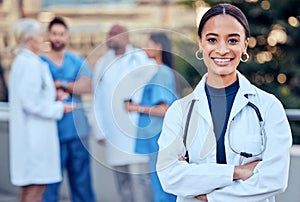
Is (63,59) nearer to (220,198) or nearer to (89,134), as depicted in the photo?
(89,134)

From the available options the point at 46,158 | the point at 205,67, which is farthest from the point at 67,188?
the point at 205,67

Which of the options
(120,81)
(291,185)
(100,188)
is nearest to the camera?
(120,81)

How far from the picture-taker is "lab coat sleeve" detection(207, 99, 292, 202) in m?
2.72

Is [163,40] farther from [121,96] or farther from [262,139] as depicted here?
[262,139]

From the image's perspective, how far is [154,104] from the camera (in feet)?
10.5

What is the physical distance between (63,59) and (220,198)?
304 cm

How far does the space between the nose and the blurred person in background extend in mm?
2651

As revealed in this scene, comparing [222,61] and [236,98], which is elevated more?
[222,61]

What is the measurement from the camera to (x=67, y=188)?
6434 millimetres

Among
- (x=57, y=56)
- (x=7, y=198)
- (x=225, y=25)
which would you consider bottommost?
(x=7, y=198)

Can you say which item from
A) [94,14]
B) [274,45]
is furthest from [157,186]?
[94,14]

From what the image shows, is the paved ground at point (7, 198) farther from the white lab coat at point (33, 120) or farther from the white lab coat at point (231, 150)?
the white lab coat at point (231, 150)

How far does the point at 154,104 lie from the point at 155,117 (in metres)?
0.08

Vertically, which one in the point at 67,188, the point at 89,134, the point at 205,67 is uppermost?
the point at 205,67
